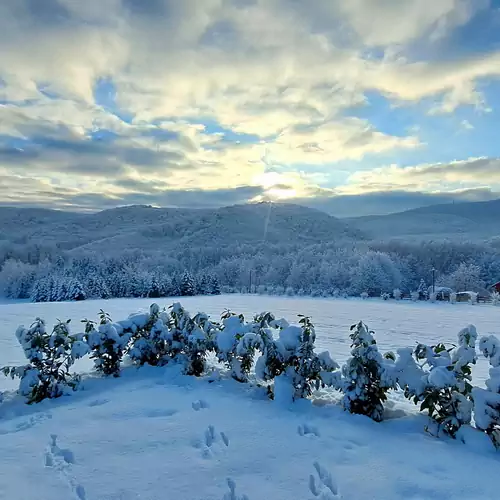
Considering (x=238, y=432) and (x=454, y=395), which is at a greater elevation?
(x=454, y=395)

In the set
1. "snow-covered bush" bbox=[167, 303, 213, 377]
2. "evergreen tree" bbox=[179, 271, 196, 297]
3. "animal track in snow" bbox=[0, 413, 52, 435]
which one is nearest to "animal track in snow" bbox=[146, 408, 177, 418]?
"animal track in snow" bbox=[0, 413, 52, 435]

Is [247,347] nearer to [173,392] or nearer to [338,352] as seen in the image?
[173,392]

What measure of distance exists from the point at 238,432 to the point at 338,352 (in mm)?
5690

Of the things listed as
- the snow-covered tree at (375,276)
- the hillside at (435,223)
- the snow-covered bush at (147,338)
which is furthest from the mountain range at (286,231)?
the snow-covered bush at (147,338)

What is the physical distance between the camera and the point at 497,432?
388 centimetres

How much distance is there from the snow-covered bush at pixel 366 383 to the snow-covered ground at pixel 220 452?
14 cm

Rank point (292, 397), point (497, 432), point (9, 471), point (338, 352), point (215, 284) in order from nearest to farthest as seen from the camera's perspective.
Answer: point (9, 471)
point (497, 432)
point (292, 397)
point (338, 352)
point (215, 284)

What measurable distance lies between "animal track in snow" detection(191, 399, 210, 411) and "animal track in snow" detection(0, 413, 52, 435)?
158cm

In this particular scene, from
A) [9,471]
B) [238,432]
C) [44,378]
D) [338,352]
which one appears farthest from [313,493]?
[338,352]

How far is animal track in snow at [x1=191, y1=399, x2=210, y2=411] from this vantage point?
4697 millimetres

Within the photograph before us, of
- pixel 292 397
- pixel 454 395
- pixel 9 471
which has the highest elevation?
pixel 454 395

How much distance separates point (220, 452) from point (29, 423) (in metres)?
2.24

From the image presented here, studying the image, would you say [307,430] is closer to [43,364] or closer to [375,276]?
[43,364]

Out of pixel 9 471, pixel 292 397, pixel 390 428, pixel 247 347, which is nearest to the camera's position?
pixel 9 471
